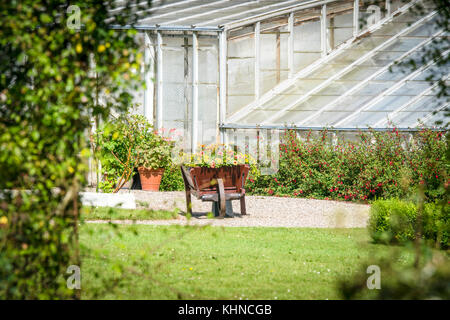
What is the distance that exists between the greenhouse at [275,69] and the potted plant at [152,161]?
98 cm

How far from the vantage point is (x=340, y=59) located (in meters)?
15.3

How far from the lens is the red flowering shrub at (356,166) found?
11.4 metres

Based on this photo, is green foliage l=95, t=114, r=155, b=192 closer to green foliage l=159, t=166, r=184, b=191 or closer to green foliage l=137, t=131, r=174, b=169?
green foliage l=137, t=131, r=174, b=169

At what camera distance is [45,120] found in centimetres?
281

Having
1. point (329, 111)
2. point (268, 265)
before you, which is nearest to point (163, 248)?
point (268, 265)

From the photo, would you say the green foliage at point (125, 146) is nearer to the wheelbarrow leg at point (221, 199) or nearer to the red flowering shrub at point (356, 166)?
the red flowering shrub at point (356, 166)

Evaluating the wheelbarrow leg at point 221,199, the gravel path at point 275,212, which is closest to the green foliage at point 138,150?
the gravel path at point 275,212

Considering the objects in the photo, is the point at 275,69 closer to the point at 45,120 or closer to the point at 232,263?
the point at 232,263

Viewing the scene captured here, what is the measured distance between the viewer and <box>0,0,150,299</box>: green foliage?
2795 mm

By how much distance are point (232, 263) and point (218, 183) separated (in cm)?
343

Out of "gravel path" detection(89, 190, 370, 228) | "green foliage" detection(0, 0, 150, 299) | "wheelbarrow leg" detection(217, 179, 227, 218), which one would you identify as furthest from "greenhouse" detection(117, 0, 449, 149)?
"green foliage" detection(0, 0, 150, 299)

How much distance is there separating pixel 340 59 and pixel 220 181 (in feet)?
24.6

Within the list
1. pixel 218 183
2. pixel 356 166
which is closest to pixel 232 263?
pixel 218 183
